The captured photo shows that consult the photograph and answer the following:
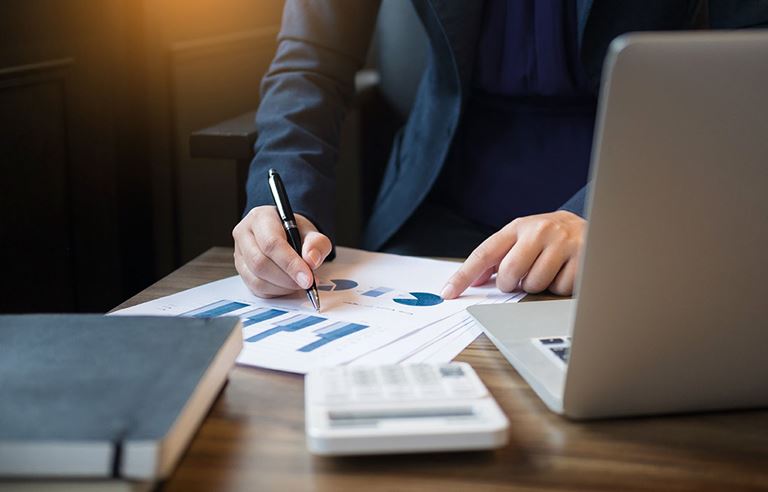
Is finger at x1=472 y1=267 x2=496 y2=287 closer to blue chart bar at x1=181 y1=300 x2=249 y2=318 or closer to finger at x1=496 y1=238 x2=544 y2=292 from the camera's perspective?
finger at x1=496 y1=238 x2=544 y2=292

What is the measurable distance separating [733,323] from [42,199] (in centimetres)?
102

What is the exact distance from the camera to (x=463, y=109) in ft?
4.22

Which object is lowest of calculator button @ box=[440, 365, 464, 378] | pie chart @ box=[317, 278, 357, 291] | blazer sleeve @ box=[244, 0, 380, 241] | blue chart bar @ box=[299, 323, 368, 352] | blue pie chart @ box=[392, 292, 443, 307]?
pie chart @ box=[317, 278, 357, 291]

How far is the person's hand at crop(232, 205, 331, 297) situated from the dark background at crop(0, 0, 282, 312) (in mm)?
324

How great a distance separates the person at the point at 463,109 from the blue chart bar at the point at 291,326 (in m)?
0.23

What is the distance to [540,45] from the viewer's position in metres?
1.24

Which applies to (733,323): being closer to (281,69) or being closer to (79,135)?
(281,69)

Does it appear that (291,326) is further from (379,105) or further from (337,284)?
(379,105)

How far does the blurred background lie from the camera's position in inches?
48.7

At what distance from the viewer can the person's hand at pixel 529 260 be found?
0.89 metres

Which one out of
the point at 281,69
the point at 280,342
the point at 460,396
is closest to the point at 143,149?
the point at 281,69

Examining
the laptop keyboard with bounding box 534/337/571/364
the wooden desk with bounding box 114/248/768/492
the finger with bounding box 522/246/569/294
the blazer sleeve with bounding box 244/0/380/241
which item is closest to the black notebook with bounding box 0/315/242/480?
the wooden desk with bounding box 114/248/768/492

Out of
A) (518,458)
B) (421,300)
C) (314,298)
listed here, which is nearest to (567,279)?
(421,300)

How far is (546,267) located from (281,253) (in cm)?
26
